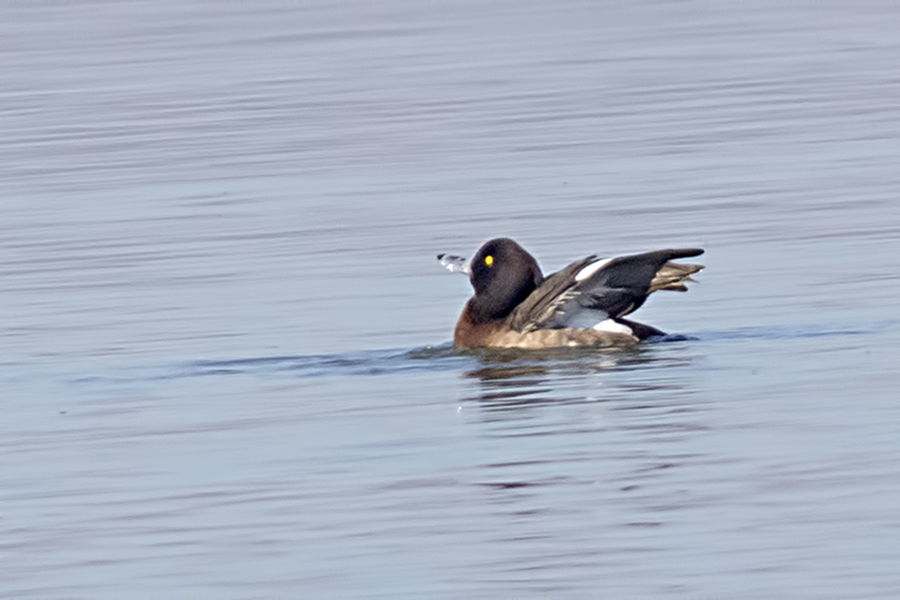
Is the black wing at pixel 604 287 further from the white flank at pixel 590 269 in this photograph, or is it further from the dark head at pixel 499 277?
the dark head at pixel 499 277

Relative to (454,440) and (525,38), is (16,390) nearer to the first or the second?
(454,440)

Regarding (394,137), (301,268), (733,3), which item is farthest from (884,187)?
(733,3)

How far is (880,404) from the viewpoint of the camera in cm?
1075

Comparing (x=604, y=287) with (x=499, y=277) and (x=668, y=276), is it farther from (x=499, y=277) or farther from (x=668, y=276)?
(x=499, y=277)

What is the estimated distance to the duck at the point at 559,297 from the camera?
43.1ft

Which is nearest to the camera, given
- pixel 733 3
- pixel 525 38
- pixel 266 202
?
Answer: pixel 266 202

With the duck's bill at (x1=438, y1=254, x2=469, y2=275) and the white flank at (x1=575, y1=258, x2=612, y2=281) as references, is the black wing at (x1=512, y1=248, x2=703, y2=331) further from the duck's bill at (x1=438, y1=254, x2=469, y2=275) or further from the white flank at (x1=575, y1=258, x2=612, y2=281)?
the duck's bill at (x1=438, y1=254, x2=469, y2=275)

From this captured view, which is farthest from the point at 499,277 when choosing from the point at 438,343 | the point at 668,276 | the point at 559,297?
the point at 668,276

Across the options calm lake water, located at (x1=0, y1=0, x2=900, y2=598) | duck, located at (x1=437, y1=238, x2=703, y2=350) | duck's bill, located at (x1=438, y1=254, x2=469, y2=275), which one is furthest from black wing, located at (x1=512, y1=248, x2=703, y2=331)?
duck's bill, located at (x1=438, y1=254, x2=469, y2=275)

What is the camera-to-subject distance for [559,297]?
44.0 feet

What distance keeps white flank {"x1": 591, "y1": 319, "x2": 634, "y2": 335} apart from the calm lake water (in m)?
0.26

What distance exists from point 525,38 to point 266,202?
640 inches

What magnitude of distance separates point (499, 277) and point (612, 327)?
94 centimetres

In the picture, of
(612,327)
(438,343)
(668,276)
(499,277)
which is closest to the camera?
(668,276)
